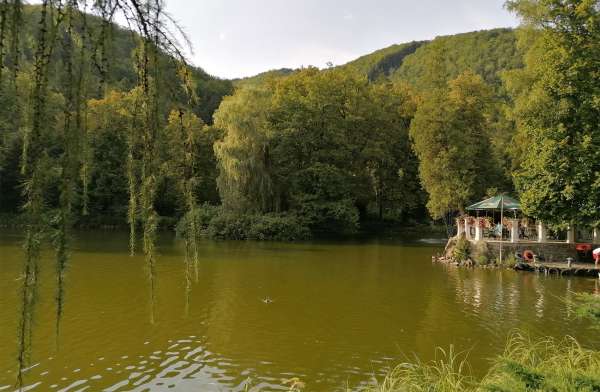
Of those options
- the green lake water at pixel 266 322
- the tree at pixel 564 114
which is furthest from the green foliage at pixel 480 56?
the green lake water at pixel 266 322

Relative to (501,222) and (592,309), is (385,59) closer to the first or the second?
(501,222)

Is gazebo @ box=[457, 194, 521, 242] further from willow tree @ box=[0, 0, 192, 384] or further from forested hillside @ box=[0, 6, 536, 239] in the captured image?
willow tree @ box=[0, 0, 192, 384]

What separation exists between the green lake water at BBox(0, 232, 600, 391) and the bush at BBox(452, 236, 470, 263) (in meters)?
1.40

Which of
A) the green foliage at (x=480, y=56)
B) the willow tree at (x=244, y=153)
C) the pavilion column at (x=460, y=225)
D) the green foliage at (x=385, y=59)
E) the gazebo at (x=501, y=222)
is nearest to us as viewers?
the gazebo at (x=501, y=222)

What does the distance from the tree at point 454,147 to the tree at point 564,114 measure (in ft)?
25.7

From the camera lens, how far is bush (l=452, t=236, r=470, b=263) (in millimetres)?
19281

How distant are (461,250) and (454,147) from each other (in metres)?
Result: 8.08

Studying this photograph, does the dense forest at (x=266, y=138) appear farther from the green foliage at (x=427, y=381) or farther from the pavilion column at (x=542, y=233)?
the green foliage at (x=427, y=381)

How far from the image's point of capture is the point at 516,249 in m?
19.0

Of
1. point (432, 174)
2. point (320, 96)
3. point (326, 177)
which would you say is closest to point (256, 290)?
point (432, 174)

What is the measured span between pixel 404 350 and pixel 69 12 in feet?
26.5

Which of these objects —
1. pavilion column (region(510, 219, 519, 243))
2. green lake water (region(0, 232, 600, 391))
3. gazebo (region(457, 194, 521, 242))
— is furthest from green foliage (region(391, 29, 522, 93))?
green lake water (region(0, 232, 600, 391))

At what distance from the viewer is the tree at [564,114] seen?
16781 mm

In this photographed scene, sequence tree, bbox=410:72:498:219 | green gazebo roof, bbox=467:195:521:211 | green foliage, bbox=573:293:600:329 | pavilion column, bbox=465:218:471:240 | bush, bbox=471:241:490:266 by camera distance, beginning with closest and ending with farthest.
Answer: green foliage, bbox=573:293:600:329
bush, bbox=471:241:490:266
green gazebo roof, bbox=467:195:521:211
pavilion column, bbox=465:218:471:240
tree, bbox=410:72:498:219
